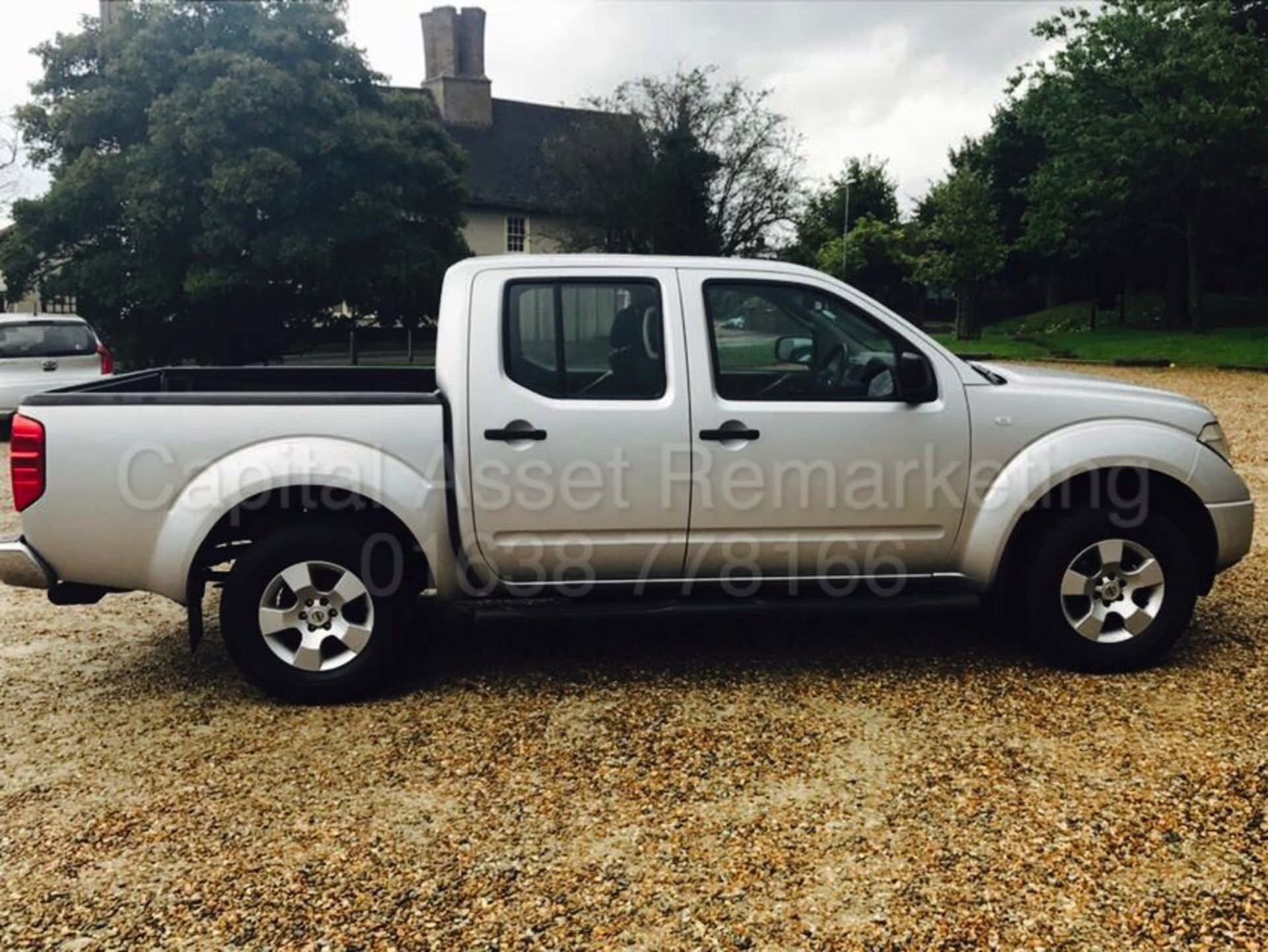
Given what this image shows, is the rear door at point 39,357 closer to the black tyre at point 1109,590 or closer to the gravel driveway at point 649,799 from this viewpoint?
the gravel driveway at point 649,799

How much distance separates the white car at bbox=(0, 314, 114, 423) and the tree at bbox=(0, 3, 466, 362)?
10.1m

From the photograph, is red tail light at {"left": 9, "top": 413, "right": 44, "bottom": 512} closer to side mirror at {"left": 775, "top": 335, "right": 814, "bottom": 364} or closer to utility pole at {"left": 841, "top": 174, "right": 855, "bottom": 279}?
side mirror at {"left": 775, "top": 335, "right": 814, "bottom": 364}

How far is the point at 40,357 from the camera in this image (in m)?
12.7

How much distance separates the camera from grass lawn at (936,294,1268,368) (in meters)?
25.8

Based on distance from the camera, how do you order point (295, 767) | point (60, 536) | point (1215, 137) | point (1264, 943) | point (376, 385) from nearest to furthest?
point (1264, 943) → point (295, 767) → point (60, 536) → point (376, 385) → point (1215, 137)

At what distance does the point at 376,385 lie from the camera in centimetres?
587

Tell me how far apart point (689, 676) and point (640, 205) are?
32.1 m

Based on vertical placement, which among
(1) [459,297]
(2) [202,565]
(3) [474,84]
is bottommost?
(2) [202,565]

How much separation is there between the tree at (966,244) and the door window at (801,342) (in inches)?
1361

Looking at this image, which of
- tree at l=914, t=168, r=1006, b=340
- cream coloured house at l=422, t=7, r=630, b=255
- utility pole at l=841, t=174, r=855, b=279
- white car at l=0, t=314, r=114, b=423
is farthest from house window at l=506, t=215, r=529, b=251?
white car at l=0, t=314, r=114, b=423

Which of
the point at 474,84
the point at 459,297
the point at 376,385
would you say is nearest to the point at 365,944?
the point at 459,297

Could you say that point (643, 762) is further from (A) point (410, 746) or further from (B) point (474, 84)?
(B) point (474, 84)

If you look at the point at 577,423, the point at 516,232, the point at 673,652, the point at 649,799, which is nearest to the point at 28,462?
the point at 577,423

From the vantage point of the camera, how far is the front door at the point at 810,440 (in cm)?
474
